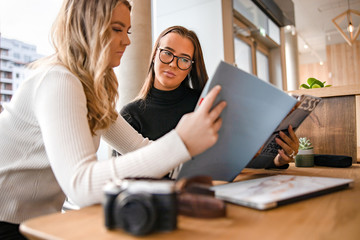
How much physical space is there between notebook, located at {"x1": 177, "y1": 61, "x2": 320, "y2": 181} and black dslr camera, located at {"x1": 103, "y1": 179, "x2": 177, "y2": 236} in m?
0.23

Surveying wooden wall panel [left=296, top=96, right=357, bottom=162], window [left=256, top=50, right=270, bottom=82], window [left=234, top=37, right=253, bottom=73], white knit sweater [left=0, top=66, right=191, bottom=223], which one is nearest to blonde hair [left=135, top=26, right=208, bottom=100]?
wooden wall panel [left=296, top=96, right=357, bottom=162]

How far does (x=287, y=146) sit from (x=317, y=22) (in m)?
6.32

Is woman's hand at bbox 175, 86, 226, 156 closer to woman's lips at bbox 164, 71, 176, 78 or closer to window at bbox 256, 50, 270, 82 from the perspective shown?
woman's lips at bbox 164, 71, 176, 78

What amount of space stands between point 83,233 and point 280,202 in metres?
0.35

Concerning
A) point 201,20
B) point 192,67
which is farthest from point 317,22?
point 192,67

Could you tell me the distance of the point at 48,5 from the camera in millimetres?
2355

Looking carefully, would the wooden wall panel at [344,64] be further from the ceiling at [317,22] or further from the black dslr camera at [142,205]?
the black dslr camera at [142,205]

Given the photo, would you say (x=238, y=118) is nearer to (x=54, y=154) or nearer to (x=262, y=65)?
(x=54, y=154)

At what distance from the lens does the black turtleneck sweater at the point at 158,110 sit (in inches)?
61.9

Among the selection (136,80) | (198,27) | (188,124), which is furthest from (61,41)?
(198,27)

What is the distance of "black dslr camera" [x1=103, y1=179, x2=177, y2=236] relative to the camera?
1.30ft

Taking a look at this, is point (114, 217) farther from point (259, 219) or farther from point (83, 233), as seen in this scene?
point (259, 219)

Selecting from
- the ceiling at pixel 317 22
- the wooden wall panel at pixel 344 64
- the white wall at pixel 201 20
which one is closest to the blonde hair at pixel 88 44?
the white wall at pixel 201 20

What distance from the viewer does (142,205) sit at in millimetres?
394
